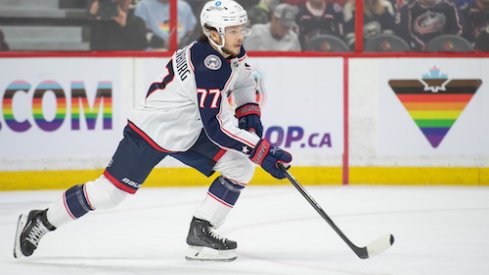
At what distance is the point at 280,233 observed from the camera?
14.8 feet

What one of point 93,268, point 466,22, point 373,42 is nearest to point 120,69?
point 373,42

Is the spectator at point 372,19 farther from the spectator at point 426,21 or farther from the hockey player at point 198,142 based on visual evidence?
the hockey player at point 198,142

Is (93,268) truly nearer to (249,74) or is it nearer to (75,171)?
(249,74)

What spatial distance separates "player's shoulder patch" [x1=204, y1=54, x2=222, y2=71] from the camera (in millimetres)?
3584

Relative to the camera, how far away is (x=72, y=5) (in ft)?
19.9

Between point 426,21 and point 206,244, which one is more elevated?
point 426,21

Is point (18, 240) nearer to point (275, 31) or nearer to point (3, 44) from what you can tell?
point (3, 44)

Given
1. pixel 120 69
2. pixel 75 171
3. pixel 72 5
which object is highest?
pixel 72 5

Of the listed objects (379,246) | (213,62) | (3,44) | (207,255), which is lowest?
(207,255)

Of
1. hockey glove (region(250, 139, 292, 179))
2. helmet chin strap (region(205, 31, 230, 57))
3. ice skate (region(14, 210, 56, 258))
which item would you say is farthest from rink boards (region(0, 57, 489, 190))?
hockey glove (region(250, 139, 292, 179))

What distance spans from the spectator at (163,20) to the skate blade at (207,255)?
8.32ft

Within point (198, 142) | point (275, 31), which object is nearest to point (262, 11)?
point (275, 31)

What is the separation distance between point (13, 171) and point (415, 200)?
242 centimetres

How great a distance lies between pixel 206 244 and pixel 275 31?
266cm
